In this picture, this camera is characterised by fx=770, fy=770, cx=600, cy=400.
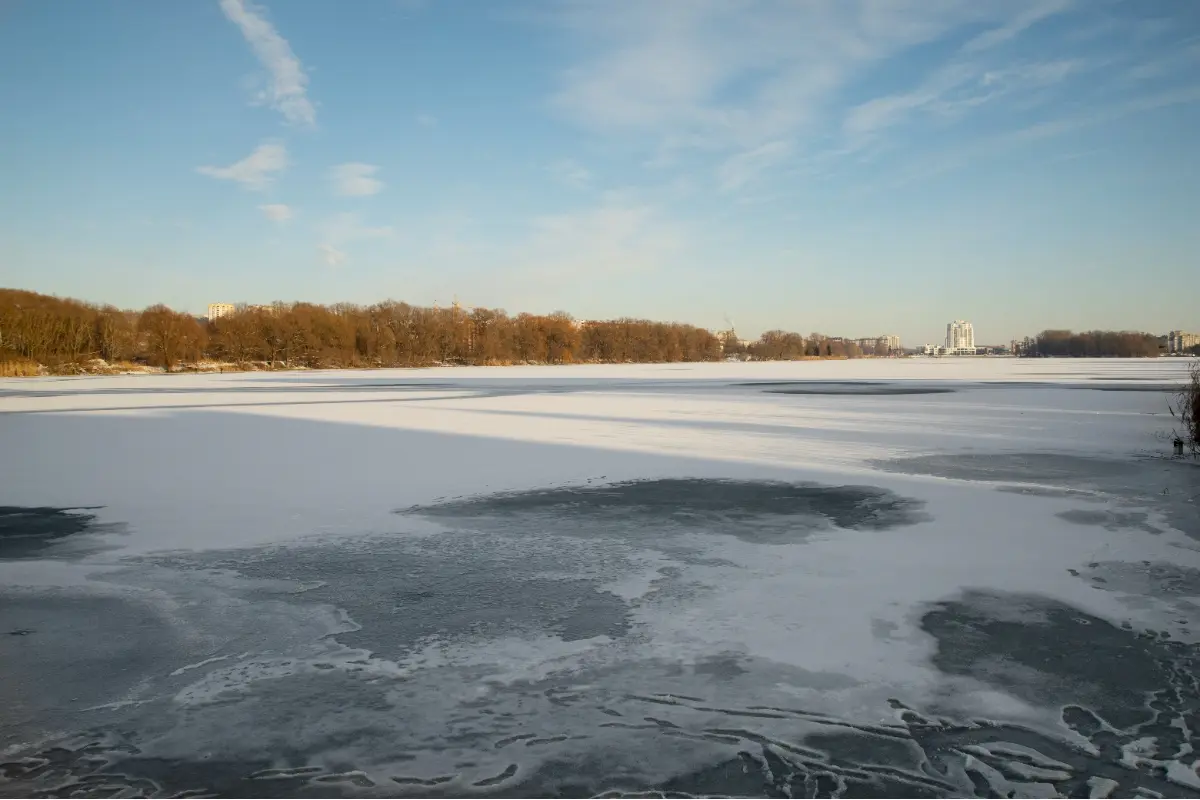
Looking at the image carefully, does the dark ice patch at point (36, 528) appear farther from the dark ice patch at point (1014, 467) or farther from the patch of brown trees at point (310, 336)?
the patch of brown trees at point (310, 336)

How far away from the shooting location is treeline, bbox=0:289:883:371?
49.4 metres

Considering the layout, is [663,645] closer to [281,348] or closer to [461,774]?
[461,774]

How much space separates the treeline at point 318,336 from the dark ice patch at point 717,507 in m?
48.9

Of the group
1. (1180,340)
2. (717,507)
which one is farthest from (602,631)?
(1180,340)

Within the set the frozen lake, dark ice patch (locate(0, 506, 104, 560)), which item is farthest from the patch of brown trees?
the frozen lake

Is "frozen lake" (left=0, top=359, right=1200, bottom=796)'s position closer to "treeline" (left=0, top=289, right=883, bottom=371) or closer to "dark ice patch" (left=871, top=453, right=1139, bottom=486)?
"dark ice patch" (left=871, top=453, right=1139, bottom=486)

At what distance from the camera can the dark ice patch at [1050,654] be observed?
271 cm

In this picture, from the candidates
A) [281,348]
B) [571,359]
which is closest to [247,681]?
[281,348]

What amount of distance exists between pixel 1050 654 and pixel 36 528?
6413 millimetres

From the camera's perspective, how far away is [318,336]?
2557 inches

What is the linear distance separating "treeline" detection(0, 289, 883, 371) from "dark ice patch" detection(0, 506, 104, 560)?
4662 cm

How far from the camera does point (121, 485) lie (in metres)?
7.39

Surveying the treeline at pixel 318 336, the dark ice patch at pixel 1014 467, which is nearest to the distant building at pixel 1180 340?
the treeline at pixel 318 336

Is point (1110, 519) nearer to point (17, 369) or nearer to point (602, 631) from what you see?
point (602, 631)
